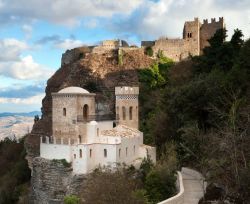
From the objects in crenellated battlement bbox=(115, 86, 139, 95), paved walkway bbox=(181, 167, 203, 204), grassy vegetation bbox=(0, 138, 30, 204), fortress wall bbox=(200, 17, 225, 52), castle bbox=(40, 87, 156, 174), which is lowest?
grassy vegetation bbox=(0, 138, 30, 204)

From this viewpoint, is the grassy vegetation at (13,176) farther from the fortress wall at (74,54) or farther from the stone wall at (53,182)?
the fortress wall at (74,54)

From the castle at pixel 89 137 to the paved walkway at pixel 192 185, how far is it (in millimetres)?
5038

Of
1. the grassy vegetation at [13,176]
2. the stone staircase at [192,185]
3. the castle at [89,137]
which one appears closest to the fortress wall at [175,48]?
the grassy vegetation at [13,176]

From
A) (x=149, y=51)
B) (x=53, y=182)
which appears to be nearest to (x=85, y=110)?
(x=53, y=182)

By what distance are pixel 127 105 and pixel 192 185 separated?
1256 centimetres

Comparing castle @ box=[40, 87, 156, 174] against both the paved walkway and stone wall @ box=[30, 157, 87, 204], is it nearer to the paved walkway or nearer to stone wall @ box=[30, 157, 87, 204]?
stone wall @ box=[30, 157, 87, 204]

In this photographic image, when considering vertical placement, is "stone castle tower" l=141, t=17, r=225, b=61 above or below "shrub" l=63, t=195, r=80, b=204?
above

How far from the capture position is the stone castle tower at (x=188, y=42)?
54000 mm

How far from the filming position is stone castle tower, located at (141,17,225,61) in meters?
54.0

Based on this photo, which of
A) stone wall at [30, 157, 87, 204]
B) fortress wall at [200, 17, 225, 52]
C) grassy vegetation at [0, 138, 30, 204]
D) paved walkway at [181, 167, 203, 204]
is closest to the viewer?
paved walkway at [181, 167, 203, 204]

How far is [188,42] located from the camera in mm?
54688

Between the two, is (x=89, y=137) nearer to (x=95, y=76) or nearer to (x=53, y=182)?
(x=53, y=182)

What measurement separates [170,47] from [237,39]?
1711 centimetres

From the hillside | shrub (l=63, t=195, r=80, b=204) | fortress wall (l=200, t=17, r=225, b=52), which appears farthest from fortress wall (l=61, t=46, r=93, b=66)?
shrub (l=63, t=195, r=80, b=204)
